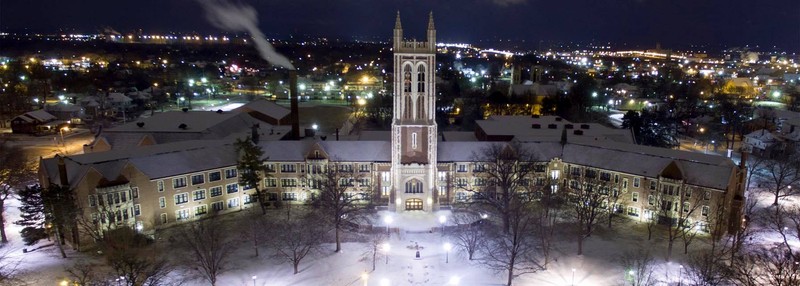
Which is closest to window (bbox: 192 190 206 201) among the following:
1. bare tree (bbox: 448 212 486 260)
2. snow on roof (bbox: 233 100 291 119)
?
bare tree (bbox: 448 212 486 260)

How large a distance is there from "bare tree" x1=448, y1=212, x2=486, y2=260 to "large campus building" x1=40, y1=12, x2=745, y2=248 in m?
4.81

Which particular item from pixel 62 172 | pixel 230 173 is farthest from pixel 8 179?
pixel 230 173

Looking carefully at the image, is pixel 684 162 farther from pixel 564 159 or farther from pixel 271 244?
pixel 271 244

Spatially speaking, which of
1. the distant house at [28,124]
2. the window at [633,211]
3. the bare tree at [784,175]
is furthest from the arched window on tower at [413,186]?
the distant house at [28,124]

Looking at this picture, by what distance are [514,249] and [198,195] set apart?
1367 inches

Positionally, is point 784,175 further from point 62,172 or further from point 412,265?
point 62,172

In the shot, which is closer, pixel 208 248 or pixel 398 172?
pixel 208 248

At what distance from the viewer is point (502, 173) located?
5316 centimetres

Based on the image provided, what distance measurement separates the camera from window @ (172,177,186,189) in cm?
5362

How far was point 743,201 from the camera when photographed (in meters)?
50.5

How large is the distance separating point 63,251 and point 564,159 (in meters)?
52.6

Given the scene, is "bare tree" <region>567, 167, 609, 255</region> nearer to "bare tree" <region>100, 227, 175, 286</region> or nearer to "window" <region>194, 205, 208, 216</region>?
"bare tree" <region>100, 227, 175, 286</region>

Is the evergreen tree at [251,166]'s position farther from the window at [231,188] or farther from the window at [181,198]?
the window at [181,198]

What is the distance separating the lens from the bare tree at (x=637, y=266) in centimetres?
4058
